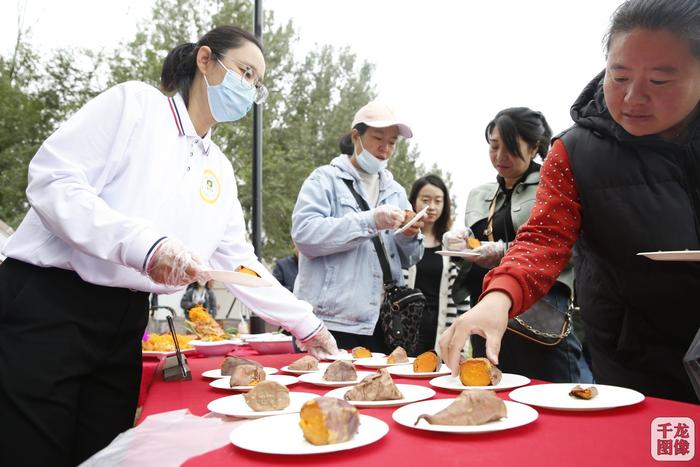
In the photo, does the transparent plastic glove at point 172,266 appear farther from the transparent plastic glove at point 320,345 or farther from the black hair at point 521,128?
the black hair at point 521,128

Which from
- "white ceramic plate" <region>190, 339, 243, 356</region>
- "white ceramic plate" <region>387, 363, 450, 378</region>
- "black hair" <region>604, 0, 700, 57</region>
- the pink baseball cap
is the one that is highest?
the pink baseball cap

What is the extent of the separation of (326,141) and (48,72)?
27.6 feet

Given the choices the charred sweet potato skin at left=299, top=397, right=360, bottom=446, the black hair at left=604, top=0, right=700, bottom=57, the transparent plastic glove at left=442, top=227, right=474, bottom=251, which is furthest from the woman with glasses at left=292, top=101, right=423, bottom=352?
the charred sweet potato skin at left=299, top=397, right=360, bottom=446

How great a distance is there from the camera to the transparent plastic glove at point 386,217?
9.83ft

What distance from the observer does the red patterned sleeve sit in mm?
1587

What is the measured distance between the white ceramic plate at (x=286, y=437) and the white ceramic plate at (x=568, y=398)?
16.0 inches

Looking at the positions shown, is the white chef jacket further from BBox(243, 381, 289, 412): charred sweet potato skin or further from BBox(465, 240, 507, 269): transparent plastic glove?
BBox(465, 240, 507, 269): transparent plastic glove

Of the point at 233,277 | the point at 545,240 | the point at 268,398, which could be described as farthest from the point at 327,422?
the point at 545,240

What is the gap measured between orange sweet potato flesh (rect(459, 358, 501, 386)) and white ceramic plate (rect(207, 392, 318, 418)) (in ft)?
1.40

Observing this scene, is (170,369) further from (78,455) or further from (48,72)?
(48,72)

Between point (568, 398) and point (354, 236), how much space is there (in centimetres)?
175

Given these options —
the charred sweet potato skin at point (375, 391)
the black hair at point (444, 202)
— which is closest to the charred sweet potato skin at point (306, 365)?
the charred sweet potato skin at point (375, 391)

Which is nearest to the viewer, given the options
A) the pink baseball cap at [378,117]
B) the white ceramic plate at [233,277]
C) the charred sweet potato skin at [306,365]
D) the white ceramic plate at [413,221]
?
the white ceramic plate at [233,277]

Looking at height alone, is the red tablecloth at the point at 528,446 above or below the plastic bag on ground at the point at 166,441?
above
